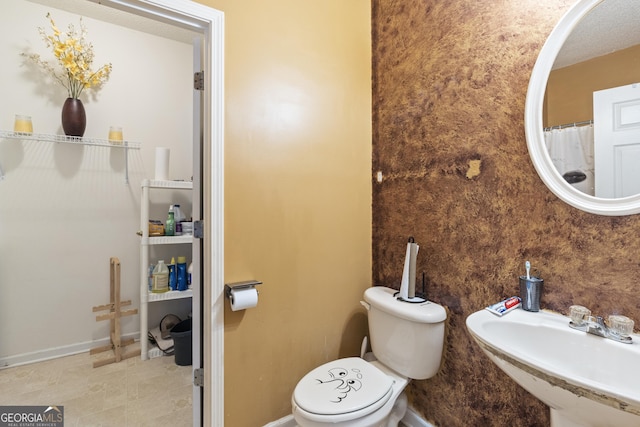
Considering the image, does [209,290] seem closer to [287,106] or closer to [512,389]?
[287,106]

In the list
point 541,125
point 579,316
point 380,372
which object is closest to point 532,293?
point 579,316

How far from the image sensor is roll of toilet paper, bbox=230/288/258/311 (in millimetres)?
1257

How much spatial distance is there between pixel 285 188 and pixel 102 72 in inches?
84.3

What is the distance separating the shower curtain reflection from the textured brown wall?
8 centimetres

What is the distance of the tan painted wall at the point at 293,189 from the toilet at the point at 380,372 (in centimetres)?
26

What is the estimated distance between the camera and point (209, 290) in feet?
4.25

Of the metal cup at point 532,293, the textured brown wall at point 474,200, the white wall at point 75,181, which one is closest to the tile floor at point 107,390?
the white wall at point 75,181

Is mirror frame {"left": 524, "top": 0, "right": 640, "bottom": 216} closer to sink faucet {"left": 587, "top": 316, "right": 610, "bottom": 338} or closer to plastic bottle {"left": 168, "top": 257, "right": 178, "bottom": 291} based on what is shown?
sink faucet {"left": 587, "top": 316, "right": 610, "bottom": 338}

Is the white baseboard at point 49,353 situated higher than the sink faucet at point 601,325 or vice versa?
the sink faucet at point 601,325

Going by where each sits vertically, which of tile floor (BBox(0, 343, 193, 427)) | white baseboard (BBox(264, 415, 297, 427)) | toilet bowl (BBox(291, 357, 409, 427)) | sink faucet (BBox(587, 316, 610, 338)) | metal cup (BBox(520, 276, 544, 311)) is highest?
metal cup (BBox(520, 276, 544, 311))

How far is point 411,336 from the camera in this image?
1304 mm

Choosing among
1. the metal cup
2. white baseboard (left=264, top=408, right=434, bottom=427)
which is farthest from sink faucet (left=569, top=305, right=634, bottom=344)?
white baseboard (left=264, top=408, right=434, bottom=427)

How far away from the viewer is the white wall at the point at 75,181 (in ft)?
7.11

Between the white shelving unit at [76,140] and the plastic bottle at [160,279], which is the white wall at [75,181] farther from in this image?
the plastic bottle at [160,279]
